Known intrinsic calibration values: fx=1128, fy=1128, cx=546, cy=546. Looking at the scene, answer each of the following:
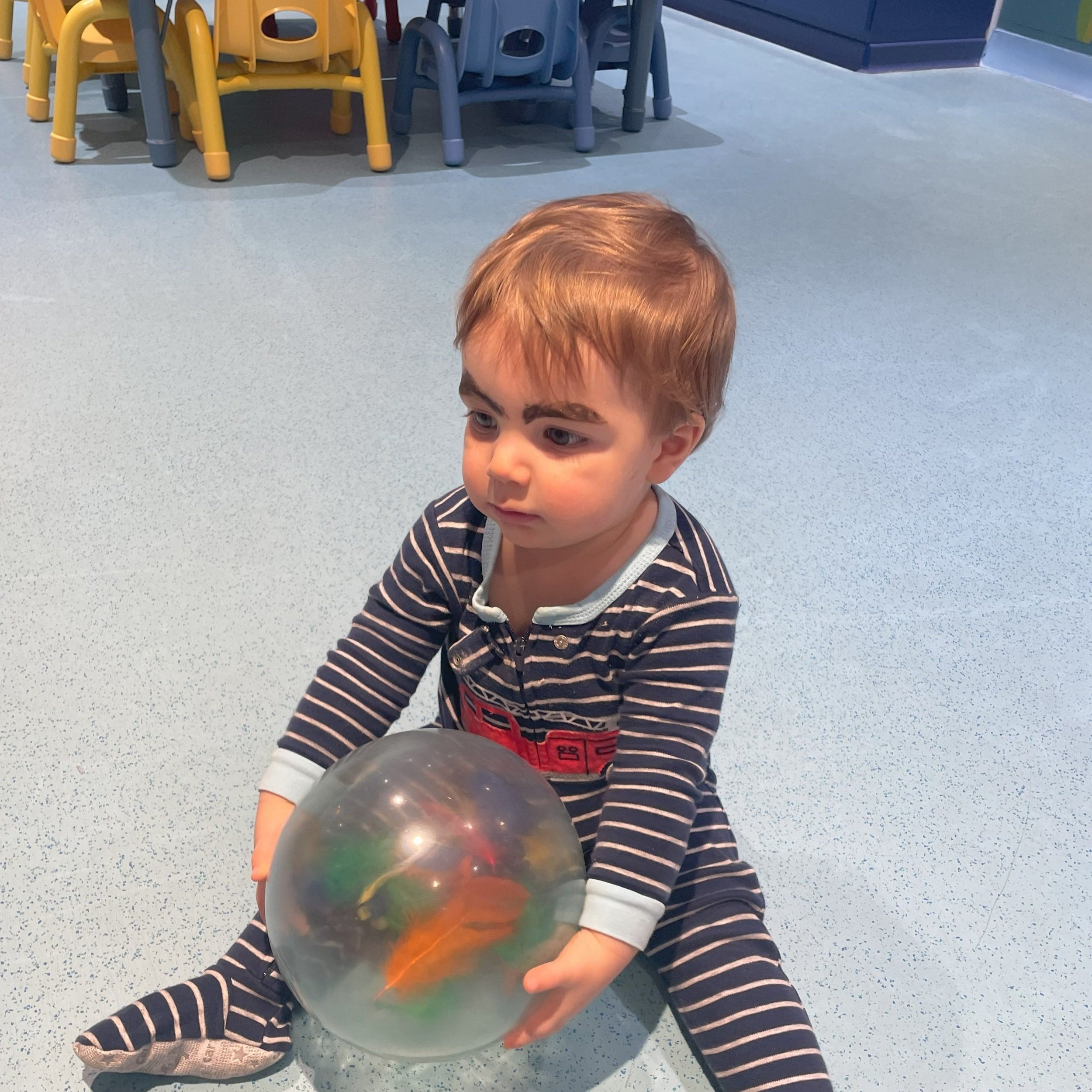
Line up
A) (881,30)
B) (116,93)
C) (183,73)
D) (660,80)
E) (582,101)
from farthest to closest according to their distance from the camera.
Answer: (881,30) → (660,80) → (116,93) → (582,101) → (183,73)

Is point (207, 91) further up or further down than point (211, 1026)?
further up

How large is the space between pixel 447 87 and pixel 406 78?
0.23 meters

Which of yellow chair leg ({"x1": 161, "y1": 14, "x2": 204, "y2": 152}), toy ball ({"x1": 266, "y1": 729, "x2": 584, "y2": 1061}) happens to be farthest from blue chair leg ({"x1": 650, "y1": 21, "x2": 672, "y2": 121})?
toy ball ({"x1": 266, "y1": 729, "x2": 584, "y2": 1061})

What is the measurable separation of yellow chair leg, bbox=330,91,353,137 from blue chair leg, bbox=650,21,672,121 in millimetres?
819

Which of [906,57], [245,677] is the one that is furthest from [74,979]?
[906,57]

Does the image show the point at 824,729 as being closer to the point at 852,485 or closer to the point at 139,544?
the point at 852,485

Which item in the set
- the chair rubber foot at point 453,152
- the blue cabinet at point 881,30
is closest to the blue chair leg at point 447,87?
the chair rubber foot at point 453,152

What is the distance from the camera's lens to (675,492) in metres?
1.53

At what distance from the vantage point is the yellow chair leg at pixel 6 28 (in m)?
3.13

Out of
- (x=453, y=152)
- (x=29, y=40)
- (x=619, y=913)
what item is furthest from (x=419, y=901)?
(x=29, y=40)

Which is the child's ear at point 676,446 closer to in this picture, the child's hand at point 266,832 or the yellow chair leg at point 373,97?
the child's hand at point 266,832

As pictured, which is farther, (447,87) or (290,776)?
(447,87)

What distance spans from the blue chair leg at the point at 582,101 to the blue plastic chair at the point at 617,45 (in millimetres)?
53

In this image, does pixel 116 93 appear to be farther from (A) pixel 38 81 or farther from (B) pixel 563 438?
(B) pixel 563 438
